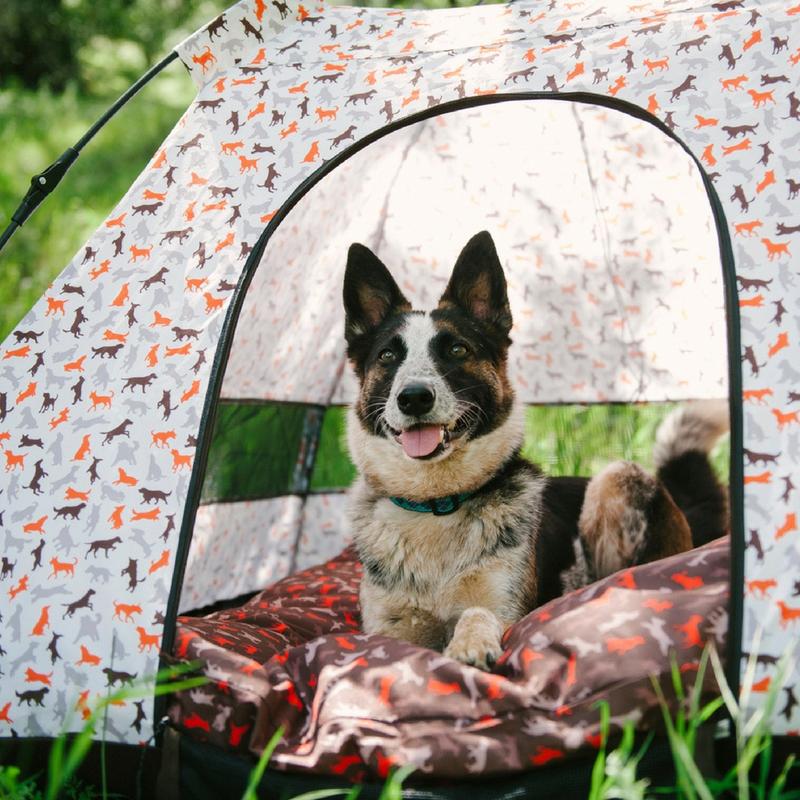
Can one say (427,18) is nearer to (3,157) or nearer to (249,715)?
(249,715)

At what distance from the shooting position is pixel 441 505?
2.65m

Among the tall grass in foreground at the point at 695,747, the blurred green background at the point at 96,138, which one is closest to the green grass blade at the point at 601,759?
the tall grass in foreground at the point at 695,747

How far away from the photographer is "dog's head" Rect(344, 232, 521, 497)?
2588 mm

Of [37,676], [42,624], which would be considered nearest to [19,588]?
[42,624]

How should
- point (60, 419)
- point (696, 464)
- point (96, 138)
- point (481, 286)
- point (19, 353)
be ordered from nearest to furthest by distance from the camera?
point (60, 419), point (19, 353), point (481, 286), point (696, 464), point (96, 138)

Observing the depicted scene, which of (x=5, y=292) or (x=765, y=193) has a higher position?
(x=5, y=292)

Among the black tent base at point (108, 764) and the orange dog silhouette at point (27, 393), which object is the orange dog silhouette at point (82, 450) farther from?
the black tent base at point (108, 764)

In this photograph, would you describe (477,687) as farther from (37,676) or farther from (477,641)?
(37,676)

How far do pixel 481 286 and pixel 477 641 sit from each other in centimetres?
122

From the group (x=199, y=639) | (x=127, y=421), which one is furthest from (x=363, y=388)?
(x=199, y=639)

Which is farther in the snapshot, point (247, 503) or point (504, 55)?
point (247, 503)

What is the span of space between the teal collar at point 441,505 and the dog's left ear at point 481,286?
23.7 inches

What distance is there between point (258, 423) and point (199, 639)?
1.82 meters

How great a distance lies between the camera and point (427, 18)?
2.90 meters
